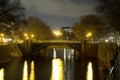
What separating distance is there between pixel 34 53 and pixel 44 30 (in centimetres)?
1982

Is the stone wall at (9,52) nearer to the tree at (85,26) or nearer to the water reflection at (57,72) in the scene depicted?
the water reflection at (57,72)

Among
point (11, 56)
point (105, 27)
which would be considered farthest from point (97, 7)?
point (11, 56)

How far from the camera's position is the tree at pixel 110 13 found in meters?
43.5

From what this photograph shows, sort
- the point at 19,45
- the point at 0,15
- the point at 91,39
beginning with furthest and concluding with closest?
the point at 91,39
the point at 19,45
the point at 0,15

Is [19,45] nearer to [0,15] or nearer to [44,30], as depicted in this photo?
[44,30]

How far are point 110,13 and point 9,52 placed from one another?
25.7 meters

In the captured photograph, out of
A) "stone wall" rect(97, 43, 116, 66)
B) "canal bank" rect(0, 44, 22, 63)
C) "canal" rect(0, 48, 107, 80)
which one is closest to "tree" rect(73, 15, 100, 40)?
"canal bank" rect(0, 44, 22, 63)

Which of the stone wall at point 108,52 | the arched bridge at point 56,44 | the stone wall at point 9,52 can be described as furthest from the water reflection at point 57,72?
the arched bridge at point 56,44

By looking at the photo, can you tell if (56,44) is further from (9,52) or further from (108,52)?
(108,52)

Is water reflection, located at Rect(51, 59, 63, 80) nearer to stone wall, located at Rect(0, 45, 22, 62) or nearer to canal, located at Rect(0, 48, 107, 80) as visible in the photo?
canal, located at Rect(0, 48, 107, 80)

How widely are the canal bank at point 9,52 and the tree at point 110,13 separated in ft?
60.4

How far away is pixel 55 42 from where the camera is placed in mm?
76562

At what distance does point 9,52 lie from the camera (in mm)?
64750

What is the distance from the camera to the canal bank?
59556 mm
